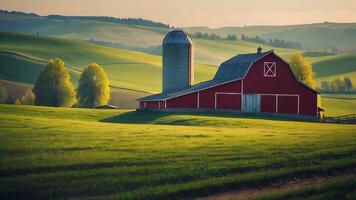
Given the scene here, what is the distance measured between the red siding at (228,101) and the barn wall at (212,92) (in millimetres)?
471

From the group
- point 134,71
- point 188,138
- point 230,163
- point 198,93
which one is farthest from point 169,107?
point 134,71

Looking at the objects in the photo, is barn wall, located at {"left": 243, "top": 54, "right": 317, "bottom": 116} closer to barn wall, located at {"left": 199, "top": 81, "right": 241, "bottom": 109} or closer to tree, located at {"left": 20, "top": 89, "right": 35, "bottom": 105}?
barn wall, located at {"left": 199, "top": 81, "right": 241, "bottom": 109}

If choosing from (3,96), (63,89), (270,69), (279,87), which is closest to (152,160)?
(270,69)

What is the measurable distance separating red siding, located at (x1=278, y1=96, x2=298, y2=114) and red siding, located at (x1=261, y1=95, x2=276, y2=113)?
2.18 feet

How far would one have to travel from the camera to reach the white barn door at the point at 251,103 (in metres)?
69.1

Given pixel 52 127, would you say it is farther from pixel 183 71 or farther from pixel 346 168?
pixel 183 71

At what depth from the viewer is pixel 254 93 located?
228 feet

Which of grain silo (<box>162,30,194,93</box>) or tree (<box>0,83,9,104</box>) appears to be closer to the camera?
grain silo (<box>162,30,194,93</box>)

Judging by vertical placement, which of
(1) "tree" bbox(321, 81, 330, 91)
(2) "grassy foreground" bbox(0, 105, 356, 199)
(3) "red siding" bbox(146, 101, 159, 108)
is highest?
(1) "tree" bbox(321, 81, 330, 91)

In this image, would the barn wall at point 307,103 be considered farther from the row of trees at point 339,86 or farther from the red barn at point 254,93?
the row of trees at point 339,86

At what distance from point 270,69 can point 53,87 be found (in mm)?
36746

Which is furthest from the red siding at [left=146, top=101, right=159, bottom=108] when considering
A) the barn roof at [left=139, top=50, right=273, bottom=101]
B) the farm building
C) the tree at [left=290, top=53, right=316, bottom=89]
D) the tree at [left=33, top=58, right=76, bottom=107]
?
the tree at [left=290, top=53, right=316, bottom=89]

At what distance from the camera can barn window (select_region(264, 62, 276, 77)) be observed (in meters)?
70.0

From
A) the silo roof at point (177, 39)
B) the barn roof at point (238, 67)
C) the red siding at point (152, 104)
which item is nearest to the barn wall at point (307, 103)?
the barn roof at point (238, 67)
